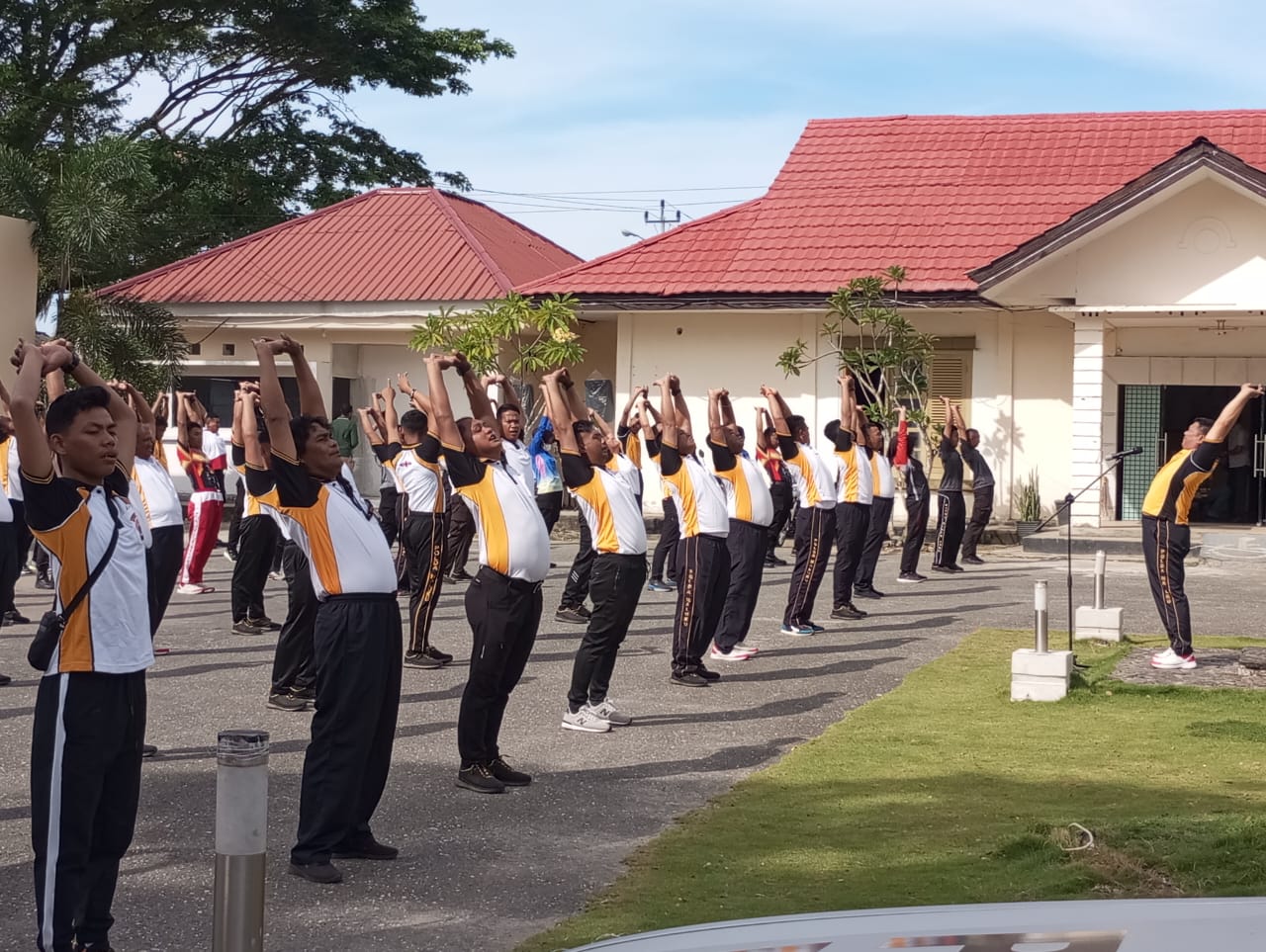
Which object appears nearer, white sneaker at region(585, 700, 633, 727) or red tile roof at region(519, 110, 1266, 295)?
white sneaker at region(585, 700, 633, 727)

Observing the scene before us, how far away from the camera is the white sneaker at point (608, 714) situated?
31.9ft

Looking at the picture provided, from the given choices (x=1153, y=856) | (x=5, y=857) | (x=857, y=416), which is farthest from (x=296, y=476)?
(x=857, y=416)

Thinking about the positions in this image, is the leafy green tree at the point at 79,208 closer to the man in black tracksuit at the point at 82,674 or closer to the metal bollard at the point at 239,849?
the man in black tracksuit at the point at 82,674

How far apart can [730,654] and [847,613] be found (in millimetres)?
3084

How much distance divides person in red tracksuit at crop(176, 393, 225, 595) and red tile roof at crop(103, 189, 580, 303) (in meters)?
11.4

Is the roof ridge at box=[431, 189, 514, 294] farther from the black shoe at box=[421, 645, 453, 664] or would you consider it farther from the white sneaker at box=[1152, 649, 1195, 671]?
the white sneaker at box=[1152, 649, 1195, 671]

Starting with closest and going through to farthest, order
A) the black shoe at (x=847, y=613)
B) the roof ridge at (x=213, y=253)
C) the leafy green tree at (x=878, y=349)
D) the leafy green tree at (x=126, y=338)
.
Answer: the black shoe at (x=847, y=613)
the leafy green tree at (x=878, y=349)
the leafy green tree at (x=126, y=338)
the roof ridge at (x=213, y=253)

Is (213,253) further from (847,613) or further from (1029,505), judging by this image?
(847,613)

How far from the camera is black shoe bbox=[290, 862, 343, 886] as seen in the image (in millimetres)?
6457

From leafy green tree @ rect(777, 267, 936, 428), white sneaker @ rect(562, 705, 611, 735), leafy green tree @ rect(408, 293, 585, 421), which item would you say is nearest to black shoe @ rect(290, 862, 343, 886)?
white sneaker @ rect(562, 705, 611, 735)

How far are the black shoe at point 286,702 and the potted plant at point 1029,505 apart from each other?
15.6m

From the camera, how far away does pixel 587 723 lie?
969 cm

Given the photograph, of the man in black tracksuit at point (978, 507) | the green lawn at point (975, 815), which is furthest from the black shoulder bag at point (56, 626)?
the man in black tracksuit at point (978, 507)

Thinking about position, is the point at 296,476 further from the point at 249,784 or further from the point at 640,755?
the point at 640,755
